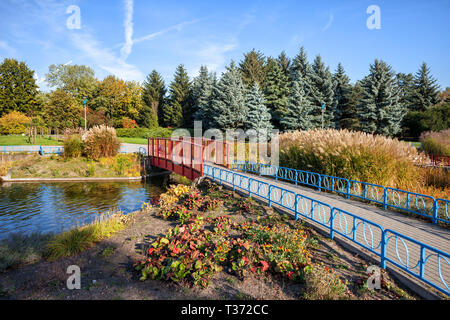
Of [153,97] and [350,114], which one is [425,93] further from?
[153,97]

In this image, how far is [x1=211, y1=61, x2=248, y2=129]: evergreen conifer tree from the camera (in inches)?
1387

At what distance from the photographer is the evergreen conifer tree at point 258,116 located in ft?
111

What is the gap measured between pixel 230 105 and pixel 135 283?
32247 millimetres

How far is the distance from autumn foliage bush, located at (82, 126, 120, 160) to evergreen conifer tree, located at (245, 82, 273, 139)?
17601 mm

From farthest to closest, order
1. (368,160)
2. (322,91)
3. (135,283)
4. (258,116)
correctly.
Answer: (322,91) → (258,116) → (368,160) → (135,283)

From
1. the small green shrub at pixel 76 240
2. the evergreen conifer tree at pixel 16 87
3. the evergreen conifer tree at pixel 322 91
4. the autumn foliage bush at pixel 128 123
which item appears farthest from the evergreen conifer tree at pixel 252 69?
the evergreen conifer tree at pixel 16 87

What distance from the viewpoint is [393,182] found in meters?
9.80

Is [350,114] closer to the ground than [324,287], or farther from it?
farther from it

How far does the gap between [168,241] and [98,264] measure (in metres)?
1.58

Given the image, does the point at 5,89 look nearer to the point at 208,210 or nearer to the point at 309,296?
the point at 208,210

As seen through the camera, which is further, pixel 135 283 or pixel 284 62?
pixel 284 62

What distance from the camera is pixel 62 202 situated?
13.8 m

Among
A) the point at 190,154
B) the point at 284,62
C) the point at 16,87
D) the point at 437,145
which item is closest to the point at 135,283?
the point at 190,154

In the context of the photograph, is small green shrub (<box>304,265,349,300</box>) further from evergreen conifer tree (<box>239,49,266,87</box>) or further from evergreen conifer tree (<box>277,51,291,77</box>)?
evergreen conifer tree (<box>277,51,291,77</box>)
